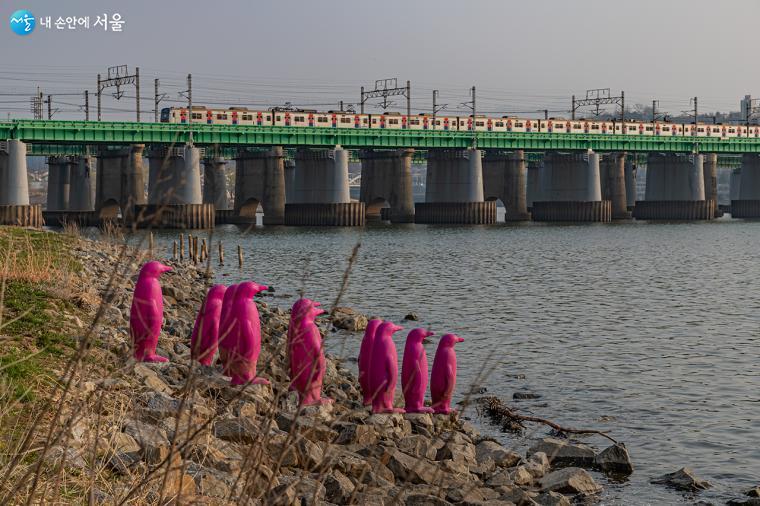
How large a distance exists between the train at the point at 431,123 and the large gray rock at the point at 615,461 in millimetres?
84153

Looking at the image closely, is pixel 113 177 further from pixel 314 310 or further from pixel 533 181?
pixel 314 310

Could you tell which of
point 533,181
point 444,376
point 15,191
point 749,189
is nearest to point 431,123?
point 533,181

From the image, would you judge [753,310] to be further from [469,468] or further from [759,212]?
[759,212]

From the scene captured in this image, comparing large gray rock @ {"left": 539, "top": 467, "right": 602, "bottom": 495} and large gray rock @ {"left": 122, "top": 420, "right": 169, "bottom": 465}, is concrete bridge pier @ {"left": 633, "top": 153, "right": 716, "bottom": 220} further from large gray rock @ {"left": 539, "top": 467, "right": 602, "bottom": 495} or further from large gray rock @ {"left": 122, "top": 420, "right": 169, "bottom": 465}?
large gray rock @ {"left": 122, "top": 420, "right": 169, "bottom": 465}

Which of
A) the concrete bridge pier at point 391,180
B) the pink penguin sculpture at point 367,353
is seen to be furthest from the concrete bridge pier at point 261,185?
the pink penguin sculpture at point 367,353

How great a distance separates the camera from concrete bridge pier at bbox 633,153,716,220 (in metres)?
131

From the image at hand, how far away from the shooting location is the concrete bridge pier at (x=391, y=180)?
11450 centimetres

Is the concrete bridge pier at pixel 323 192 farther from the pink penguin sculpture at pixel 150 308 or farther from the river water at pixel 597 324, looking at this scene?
the pink penguin sculpture at pixel 150 308

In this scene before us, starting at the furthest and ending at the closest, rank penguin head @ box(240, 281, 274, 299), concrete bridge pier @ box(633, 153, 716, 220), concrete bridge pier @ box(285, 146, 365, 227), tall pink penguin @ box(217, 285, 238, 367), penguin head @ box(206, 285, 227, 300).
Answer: concrete bridge pier @ box(633, 153, 716, 220) < concrete bridge pier @ box(285, 146, 365, 227) < penguin head @ box(206, 285, 227, 300) < tall pink penguin @ box(217, 285, 238, 367) < penguin head @ box(240, 281, 274, 299)

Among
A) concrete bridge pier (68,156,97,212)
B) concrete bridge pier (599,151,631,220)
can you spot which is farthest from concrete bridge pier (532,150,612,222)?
concrete bridge pier (68,156,97,212)

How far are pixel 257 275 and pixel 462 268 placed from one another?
1265 cm

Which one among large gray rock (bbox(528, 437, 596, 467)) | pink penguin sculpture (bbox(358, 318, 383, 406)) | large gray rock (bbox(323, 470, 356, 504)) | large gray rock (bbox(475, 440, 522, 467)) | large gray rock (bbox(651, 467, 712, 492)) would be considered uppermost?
pink penguin sculpture (bbox(358, 318, 383, 406))

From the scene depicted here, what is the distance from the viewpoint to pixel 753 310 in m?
39.2

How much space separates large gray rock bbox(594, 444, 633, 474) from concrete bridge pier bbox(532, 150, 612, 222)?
10874 cm
